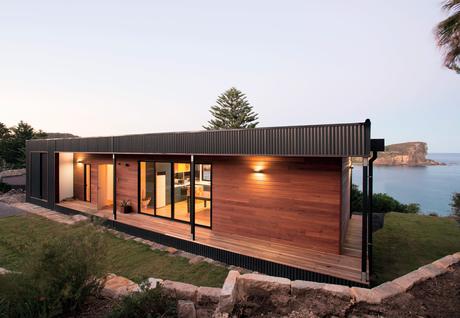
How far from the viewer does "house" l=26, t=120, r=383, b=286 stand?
454cm

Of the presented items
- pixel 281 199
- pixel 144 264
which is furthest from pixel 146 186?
pixel 281 199

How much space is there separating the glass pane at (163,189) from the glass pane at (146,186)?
0.81 ft

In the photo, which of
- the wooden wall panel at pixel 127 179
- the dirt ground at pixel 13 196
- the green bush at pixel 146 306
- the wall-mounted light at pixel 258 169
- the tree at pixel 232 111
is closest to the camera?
the green bush at pixel 146 306

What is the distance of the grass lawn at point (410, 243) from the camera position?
507 cm

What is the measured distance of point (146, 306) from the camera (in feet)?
7.50

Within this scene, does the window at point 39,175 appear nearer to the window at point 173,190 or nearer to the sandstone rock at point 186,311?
the window at point 173,190

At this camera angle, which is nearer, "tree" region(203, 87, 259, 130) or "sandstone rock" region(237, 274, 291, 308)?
"sandstone rock" region(237, 274, 291, 308)

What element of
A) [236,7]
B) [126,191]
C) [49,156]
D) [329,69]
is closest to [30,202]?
[49,156]

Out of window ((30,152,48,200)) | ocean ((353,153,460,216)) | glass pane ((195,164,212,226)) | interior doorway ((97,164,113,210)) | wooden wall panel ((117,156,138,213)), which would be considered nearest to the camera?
glass pane ((195,164,212,226))

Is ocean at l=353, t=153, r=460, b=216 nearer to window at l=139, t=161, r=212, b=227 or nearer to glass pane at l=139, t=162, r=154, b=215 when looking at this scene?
window at l=139, t=161, r=212, b=227

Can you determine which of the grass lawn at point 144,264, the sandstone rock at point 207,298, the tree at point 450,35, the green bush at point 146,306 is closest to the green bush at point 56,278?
the green bush at point 146,306

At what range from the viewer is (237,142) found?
5.46 m

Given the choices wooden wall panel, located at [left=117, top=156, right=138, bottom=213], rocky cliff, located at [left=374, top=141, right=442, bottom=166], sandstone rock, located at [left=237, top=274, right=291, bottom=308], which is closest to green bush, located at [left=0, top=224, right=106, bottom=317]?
sandstone rock, located at [left=237, top=274, right=291, bottom=308]

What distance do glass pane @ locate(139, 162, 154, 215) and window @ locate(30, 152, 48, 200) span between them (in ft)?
18.0
